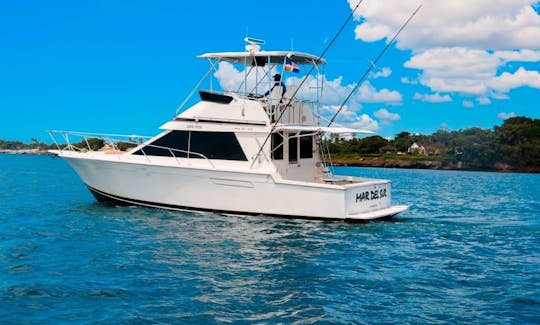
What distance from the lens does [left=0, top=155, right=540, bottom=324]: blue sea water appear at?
6867 millimetres

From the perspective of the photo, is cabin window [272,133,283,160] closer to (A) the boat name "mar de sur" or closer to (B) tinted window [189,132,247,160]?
(B) tinted window [189,132,247,160]

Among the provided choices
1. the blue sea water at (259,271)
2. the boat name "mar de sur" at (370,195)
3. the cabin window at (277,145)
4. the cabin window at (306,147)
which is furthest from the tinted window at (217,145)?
the boat name "mar de sur" at (370,195)

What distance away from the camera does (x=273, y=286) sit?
26.3 feet

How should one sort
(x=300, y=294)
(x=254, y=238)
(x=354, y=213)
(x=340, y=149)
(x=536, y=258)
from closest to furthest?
(x=300, y=294) → (x=536, y=258) → (x=254, y=238) → (x=354, y=213) → (x=340, y=149)

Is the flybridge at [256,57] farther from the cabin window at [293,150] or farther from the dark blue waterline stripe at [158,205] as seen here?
the dark blue waterline stripe at [158,205]

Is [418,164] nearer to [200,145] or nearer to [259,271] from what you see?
[200,145]

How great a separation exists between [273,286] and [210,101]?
855cm

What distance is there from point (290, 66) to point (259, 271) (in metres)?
8.28

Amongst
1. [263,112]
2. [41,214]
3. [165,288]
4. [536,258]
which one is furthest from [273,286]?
[41,214]

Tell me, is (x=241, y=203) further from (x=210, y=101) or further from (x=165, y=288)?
(x=165, y=288)

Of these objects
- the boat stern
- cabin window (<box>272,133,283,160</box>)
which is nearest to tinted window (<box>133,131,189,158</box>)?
cabin window (<box>272,133,283,160</box>)

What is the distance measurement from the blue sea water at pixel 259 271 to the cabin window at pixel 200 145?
73.1 inches

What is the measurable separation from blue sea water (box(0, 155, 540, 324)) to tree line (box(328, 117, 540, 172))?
3414 inches

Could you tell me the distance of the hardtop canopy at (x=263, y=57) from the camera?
1529 centimetres
